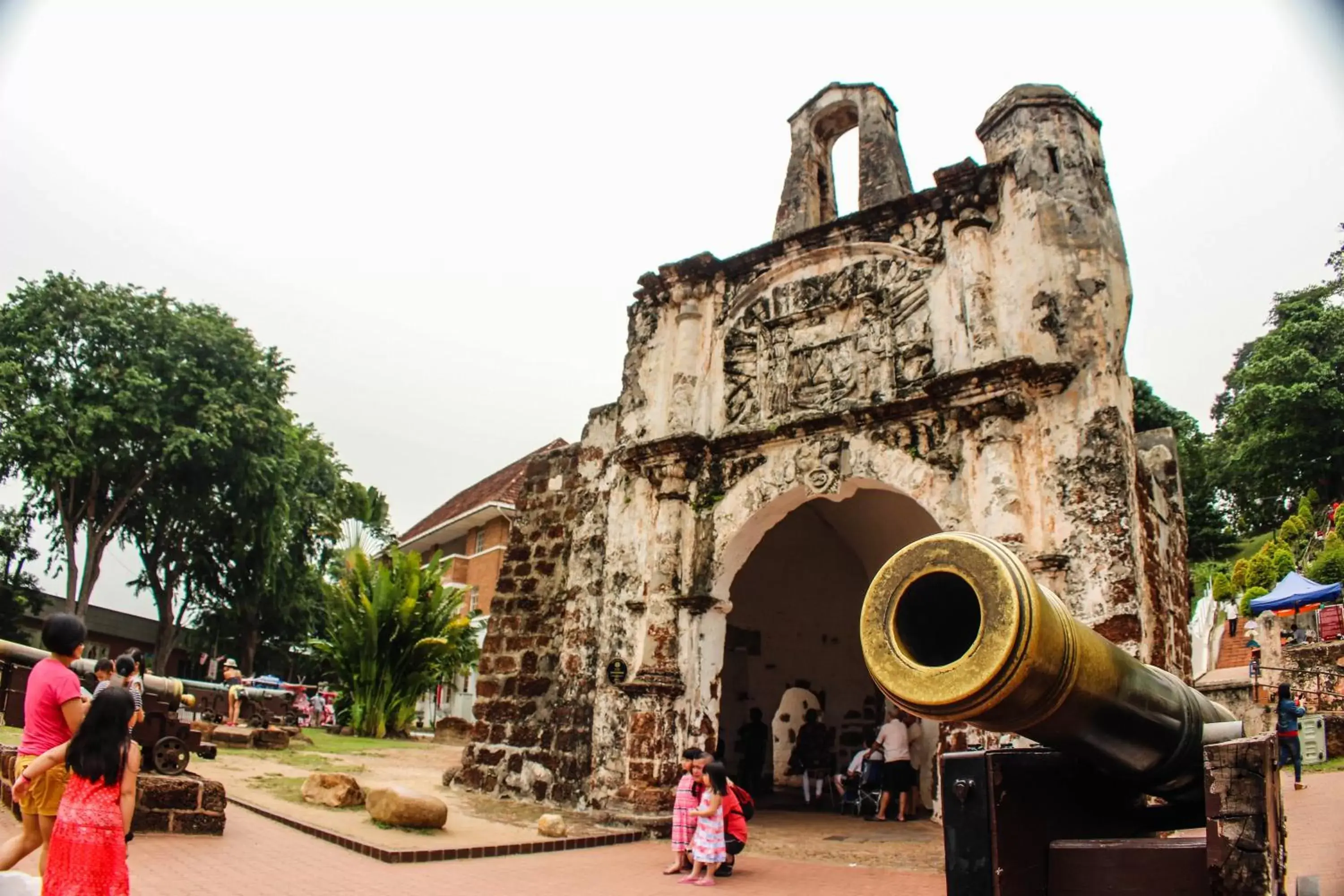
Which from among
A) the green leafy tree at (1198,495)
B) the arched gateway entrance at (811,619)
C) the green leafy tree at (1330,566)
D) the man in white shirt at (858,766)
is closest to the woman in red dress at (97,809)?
the man in white shirt at (858,766)

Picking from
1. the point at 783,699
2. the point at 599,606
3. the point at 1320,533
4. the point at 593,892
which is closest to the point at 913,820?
the point at 783,699

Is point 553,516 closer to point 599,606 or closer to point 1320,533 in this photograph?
point 599,606

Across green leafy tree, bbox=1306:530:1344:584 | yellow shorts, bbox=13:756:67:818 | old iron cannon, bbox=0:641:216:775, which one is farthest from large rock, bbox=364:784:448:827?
green leafy tree, bbox=1306:530:1344:584

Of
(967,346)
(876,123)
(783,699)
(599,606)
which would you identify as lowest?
(783,699)

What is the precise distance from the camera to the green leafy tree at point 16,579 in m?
23.1

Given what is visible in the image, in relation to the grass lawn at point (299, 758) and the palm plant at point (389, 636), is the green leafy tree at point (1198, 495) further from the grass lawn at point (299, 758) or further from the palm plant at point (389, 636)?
the grass lawn at point (299, 758)

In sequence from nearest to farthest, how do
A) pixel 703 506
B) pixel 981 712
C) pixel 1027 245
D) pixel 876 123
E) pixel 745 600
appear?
pixel 981 712 → pixel 1027 245 → pixel 703 506 → pixel 876 123 → pixel 745 600

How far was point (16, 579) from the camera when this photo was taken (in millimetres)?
25859

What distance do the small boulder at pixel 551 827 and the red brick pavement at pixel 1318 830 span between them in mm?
5217

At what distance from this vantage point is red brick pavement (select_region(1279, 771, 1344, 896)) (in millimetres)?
5418

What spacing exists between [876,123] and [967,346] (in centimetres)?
406

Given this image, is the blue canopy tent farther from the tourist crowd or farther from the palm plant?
the tourist crowd

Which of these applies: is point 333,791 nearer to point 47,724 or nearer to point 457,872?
point 457,872

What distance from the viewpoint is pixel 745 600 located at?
40.0ft
